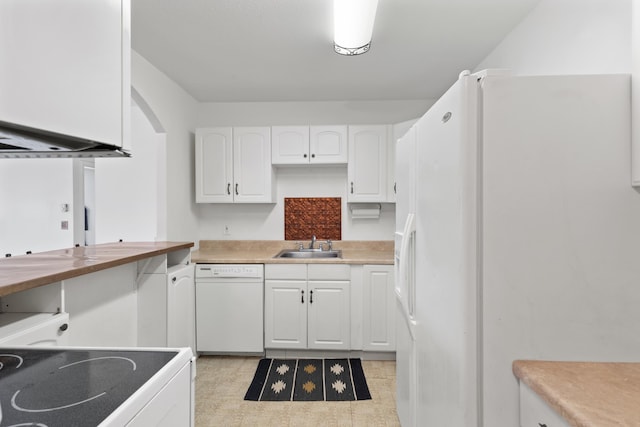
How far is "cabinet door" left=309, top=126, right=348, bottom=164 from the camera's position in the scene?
3098 millimetres

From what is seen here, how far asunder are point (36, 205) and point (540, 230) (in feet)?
17.0

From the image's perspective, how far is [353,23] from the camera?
170cm

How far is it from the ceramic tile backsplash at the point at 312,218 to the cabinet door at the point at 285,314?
0.75 m

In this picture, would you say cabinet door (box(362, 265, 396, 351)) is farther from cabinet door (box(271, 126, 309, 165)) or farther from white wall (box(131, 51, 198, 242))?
white wall (box(131, 51, 198, 242))

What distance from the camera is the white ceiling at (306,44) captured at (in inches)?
71.6

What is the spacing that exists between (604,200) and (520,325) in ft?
→ 1.46

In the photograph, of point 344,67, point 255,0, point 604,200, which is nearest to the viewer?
point 604,200

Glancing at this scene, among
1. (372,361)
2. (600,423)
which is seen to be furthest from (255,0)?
(372,361)

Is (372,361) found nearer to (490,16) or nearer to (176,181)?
(176,181)

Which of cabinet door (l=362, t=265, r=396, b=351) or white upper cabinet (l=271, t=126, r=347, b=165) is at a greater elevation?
white upper cabinet (l=271, t=126, r=347, b=165)

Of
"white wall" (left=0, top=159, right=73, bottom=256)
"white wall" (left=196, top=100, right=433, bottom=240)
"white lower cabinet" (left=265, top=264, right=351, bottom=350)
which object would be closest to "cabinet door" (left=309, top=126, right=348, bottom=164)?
"white wall" (left=196, top=100, right=433, bottom=240)

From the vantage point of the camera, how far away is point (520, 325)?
36.8 inches

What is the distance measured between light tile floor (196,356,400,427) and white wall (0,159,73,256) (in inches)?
117

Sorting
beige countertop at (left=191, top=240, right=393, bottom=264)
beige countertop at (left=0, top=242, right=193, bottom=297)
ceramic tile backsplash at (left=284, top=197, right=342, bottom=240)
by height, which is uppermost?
ceramic tile backsplash at (left=284, top=197, right=342, bottom=240)
